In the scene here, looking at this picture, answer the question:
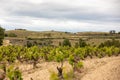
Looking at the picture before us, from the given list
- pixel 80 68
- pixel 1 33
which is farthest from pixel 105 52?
pixel 1 33

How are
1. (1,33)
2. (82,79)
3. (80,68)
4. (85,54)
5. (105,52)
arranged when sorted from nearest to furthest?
(82,79), (80,68), (85,54), (105,52), (1,33)

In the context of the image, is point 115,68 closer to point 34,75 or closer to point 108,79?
point 108,79

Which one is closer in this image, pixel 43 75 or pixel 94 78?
pixel 94 78

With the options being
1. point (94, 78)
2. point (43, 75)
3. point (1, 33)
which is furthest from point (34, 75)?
point (1, 33)

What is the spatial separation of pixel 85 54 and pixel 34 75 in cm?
1395

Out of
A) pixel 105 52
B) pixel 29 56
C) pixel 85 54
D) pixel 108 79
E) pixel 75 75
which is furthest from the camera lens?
pixel 105 52

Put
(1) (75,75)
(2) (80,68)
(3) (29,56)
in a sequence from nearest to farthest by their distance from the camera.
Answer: (1) (75,75), (2) (80,68), (3) (29,56)

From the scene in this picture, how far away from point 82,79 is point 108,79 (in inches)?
93.1

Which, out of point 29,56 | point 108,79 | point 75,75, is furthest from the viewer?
point 29,56

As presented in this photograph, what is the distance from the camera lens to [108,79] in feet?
70.4

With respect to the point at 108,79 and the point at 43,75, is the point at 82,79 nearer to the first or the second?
the point at 108,79

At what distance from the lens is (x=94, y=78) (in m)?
22.1

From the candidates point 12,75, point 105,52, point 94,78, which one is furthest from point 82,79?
point 105,52

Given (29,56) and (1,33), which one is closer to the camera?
(29,56)
